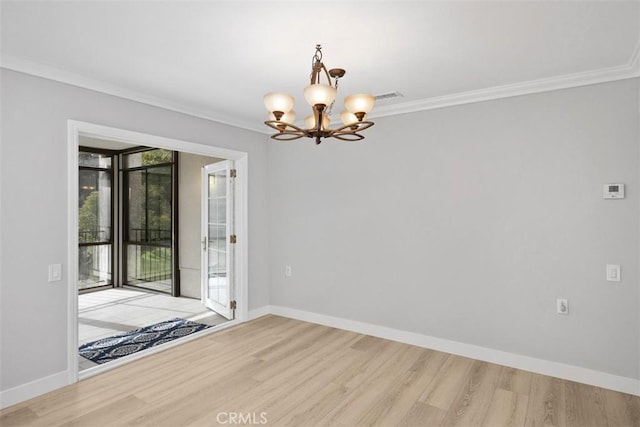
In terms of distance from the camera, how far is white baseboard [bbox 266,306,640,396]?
2.91 m

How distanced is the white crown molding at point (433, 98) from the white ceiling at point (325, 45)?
0.03 ft

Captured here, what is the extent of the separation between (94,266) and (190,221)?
2296 millimetres

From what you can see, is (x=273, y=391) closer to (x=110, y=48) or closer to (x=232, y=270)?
(x=232, y=270)

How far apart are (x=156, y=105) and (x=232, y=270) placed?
2.18 m

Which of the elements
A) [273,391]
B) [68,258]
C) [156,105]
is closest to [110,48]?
[156,105]

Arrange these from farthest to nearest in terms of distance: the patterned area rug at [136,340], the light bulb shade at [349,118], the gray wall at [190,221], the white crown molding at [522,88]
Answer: the gray wall at [190,221]
the patterned area rug at [136,340]
the white crown molding at [522,88]
the light bulb shade at [349,118]

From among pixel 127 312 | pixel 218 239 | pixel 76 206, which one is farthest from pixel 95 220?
pixel 76 206

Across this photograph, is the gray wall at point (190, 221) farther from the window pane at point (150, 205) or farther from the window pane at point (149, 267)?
the window pane at point (149, 267)

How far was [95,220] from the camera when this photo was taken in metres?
6.66

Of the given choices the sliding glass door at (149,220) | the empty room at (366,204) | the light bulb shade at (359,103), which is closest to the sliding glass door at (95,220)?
the sliding glass door at (149,220)

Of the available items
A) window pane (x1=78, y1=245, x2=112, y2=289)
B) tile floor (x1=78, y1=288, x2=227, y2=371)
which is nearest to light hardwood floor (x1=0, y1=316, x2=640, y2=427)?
tile floor (x1=78, y1=288, x2=227, y2=371)

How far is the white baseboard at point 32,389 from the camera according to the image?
261 cm

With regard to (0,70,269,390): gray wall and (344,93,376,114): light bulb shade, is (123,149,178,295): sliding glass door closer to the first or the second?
(0,70,269,390): gray wall

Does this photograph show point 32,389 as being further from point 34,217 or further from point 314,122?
point 314,122
